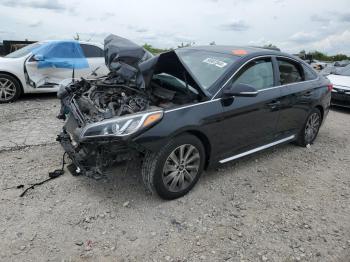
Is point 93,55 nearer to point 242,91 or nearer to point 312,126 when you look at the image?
point 312,126

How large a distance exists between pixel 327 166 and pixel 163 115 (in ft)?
9.91

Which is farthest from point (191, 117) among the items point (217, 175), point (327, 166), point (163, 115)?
point (327, 166)

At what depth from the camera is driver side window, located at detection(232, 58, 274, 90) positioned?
4133mm

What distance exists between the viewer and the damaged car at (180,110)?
3.34m

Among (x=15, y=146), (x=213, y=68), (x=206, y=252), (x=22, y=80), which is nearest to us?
(x=206, y=252)

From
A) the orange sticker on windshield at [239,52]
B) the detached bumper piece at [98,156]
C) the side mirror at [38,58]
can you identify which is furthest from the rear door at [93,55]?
the detached bumper piece at [98,156]

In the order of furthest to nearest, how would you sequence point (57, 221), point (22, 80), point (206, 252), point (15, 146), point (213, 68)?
point (22, 80)
point (15, 146)
point (213, 68)
point (57, 221)
point (206, 252)

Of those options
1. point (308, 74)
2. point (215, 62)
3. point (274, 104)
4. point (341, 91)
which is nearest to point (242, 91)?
point (215, 62)

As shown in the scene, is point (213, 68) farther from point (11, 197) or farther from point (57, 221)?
point (11, 197)

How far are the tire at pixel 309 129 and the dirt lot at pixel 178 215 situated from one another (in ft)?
2.14

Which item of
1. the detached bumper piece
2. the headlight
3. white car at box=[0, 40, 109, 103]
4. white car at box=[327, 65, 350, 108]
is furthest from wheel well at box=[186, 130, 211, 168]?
white car at box=[327, 65, 350, 108]

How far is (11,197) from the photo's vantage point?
3564 millimetres

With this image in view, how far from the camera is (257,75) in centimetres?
440

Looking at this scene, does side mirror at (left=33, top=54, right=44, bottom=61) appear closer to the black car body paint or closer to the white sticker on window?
the black car body paint
